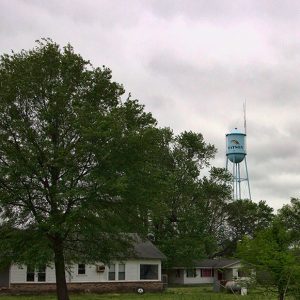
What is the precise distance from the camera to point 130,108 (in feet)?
90.3

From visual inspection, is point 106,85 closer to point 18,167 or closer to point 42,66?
point 42,66

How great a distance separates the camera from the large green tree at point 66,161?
2397 cm

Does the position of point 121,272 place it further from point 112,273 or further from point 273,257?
point 273,257

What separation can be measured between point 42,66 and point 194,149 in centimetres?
3449

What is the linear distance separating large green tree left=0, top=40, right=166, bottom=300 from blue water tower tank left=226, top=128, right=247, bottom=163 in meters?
41.8

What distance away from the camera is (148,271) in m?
44.8

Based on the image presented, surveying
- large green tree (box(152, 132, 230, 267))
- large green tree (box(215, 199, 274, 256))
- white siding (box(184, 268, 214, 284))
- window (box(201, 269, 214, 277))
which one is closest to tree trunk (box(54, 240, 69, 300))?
large green tree (box(152, 132, 230, 267))

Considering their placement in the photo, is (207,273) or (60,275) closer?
(60,275)

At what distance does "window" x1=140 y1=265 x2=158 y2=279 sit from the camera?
44312 millimetres

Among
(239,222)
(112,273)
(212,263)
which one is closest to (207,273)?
(212,263)

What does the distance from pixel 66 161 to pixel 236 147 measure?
4670 centimetres

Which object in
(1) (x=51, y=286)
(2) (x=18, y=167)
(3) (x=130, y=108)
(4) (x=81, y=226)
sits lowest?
(1) (x=51, y=286)

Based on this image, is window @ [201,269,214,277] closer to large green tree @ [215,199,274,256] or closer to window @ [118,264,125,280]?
large green tree @ [215,199,274,256]

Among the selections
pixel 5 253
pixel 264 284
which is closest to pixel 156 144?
pixel 5 253
